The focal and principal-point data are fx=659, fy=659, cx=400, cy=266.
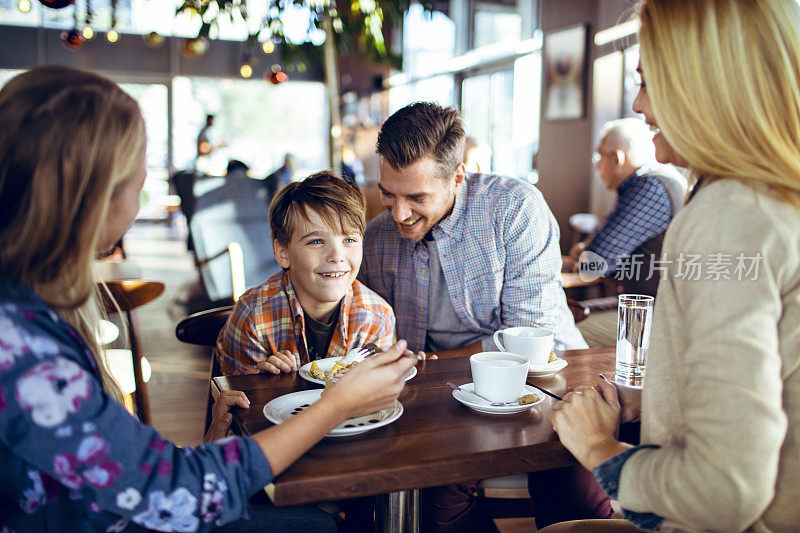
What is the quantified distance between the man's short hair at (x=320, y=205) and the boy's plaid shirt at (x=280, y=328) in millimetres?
164

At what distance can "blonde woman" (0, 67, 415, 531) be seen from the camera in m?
0.79

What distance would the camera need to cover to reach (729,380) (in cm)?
76

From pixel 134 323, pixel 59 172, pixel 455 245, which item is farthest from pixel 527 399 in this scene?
pixel 134 323

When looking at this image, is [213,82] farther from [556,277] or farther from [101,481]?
[101,481]

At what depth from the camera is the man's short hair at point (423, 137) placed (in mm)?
1915

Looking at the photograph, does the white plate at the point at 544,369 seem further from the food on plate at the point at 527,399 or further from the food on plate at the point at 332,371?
the food on plate at the point at 332,371

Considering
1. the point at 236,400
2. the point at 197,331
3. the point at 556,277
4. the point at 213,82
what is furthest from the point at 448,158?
the point at 213,82

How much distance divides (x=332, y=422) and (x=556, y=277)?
4.15 feet

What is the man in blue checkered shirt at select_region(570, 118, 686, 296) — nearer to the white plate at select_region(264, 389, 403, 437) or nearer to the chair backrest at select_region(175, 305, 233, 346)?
the chair backrest at select_region(175, 305, 233, 346)

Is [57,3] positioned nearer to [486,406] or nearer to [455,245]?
[455,245]

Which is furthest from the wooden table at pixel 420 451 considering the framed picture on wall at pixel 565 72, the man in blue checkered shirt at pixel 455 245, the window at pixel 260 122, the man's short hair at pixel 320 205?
the window at pixel 260 122

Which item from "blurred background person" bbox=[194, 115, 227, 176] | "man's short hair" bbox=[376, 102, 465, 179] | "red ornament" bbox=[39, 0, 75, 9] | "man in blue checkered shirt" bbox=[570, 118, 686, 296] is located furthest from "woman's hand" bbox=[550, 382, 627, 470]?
"blurred background person" bbox=[194, 115, 227, 176]

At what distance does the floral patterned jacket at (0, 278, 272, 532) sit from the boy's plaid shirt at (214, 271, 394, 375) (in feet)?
2.36

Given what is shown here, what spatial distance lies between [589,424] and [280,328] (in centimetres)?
90
